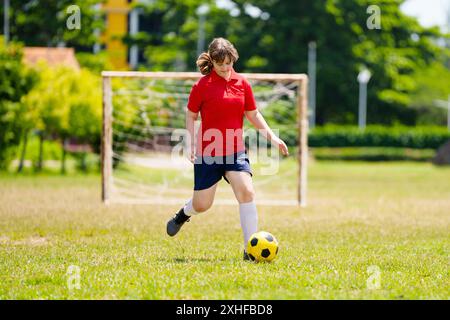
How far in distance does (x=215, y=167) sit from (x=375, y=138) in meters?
36.2

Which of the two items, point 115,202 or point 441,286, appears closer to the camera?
point 441,286

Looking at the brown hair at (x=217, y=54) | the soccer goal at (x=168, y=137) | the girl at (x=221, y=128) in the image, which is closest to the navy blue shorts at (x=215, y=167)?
the girl at (x=221, y=128)

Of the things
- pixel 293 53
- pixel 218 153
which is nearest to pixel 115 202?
pixel 218 153

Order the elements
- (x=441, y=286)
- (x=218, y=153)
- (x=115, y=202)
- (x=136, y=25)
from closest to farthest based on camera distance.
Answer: (x=441, y=286) < (x=218, y=153) < (x=115, y=202) < (x=136, y=25)

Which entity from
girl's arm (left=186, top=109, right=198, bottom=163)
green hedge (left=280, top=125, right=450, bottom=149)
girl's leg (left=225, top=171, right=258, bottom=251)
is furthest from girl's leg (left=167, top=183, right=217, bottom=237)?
green hedge (left=280, top=125, right=450, bottom=149)

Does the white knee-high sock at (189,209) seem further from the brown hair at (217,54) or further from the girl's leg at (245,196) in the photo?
the brown hair at (217,54)

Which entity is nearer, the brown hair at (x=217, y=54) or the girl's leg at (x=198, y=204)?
the brown hair at (x=217, y=54)

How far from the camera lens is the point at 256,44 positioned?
4909cm

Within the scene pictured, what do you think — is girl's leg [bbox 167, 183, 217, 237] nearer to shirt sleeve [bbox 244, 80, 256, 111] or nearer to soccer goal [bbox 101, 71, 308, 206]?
shirt sleeve [bbox 244, 80, 256, 111]

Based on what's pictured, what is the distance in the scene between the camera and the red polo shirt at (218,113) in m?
7.73

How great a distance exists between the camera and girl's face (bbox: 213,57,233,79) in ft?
25.2

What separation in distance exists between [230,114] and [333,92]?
45.3 meters

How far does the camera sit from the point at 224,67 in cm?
771
